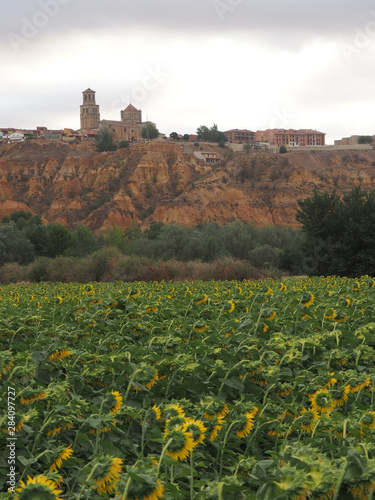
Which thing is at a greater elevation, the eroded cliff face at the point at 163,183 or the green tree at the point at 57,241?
the eroded cliff face at the point at 163,183

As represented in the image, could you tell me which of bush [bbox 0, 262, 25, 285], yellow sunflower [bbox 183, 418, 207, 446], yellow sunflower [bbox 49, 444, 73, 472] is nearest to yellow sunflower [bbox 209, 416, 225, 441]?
yellow sunflower [bbox 183, 418, 207, 446]

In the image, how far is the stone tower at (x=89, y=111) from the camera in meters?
144

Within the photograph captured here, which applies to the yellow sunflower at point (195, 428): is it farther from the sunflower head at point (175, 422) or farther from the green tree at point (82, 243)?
the green tree at point (82, 243)

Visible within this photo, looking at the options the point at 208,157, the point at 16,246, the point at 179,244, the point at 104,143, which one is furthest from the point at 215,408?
the point at 104,143

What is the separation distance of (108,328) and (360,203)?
25.1 metres

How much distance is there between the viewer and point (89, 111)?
144500 mm

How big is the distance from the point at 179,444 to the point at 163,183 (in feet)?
269

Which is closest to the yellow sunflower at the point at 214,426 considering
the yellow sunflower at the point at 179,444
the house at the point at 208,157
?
the yellow sunflower at the point at 179,444

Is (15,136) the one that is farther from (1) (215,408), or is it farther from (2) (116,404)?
(1) (215,408)

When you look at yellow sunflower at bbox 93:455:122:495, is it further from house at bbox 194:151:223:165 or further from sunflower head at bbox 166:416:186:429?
house at bbox 194:151:223:165

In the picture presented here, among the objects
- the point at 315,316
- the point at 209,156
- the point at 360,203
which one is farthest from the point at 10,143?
the point at 315,316

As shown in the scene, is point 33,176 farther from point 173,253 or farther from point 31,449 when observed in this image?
point 31,449

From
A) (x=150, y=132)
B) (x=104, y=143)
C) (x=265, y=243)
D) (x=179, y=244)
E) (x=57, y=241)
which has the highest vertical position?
(x=150, y=132)

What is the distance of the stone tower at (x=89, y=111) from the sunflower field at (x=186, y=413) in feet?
472
